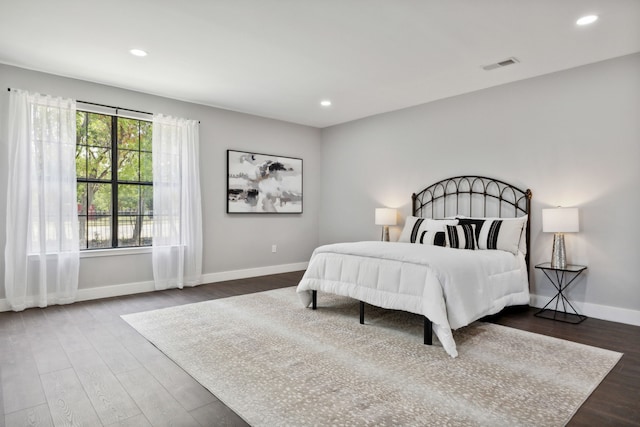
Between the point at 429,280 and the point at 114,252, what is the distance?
3.73 m

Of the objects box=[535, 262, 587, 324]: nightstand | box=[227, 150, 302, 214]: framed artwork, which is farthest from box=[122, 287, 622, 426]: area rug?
box=[227, 150, 302, 214]: framed artwork

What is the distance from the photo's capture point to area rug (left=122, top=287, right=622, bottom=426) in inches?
76.7

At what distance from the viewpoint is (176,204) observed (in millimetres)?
4910

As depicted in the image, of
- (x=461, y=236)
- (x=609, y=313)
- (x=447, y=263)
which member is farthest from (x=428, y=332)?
(x=609, y=313)

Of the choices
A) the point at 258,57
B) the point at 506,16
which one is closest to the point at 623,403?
the point at 506,16

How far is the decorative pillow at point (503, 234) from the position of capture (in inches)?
152

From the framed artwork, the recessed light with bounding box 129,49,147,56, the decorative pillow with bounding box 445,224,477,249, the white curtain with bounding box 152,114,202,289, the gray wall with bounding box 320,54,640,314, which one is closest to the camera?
the recessed light with bounding box 129,49,147,56

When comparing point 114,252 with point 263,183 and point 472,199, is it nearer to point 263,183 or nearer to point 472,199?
point 263,183

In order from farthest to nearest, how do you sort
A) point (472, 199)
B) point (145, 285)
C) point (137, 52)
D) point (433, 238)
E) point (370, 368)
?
point (145, 285) < point (472, 199) < point (433, 238) < point (137, 52) < point (370, 368)

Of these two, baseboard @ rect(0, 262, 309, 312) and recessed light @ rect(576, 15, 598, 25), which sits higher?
recessed light @ rect(576, 15, 598, 25)

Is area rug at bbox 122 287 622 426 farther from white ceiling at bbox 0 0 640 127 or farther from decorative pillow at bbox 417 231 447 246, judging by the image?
white ceiling at bbox 0 0 640 127

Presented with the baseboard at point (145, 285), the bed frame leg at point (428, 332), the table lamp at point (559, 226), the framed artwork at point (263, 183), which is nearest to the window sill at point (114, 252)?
the baseboard at point (145, 285)

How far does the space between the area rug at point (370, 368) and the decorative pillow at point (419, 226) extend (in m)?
1.15

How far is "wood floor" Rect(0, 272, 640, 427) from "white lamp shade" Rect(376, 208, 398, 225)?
1.93m
